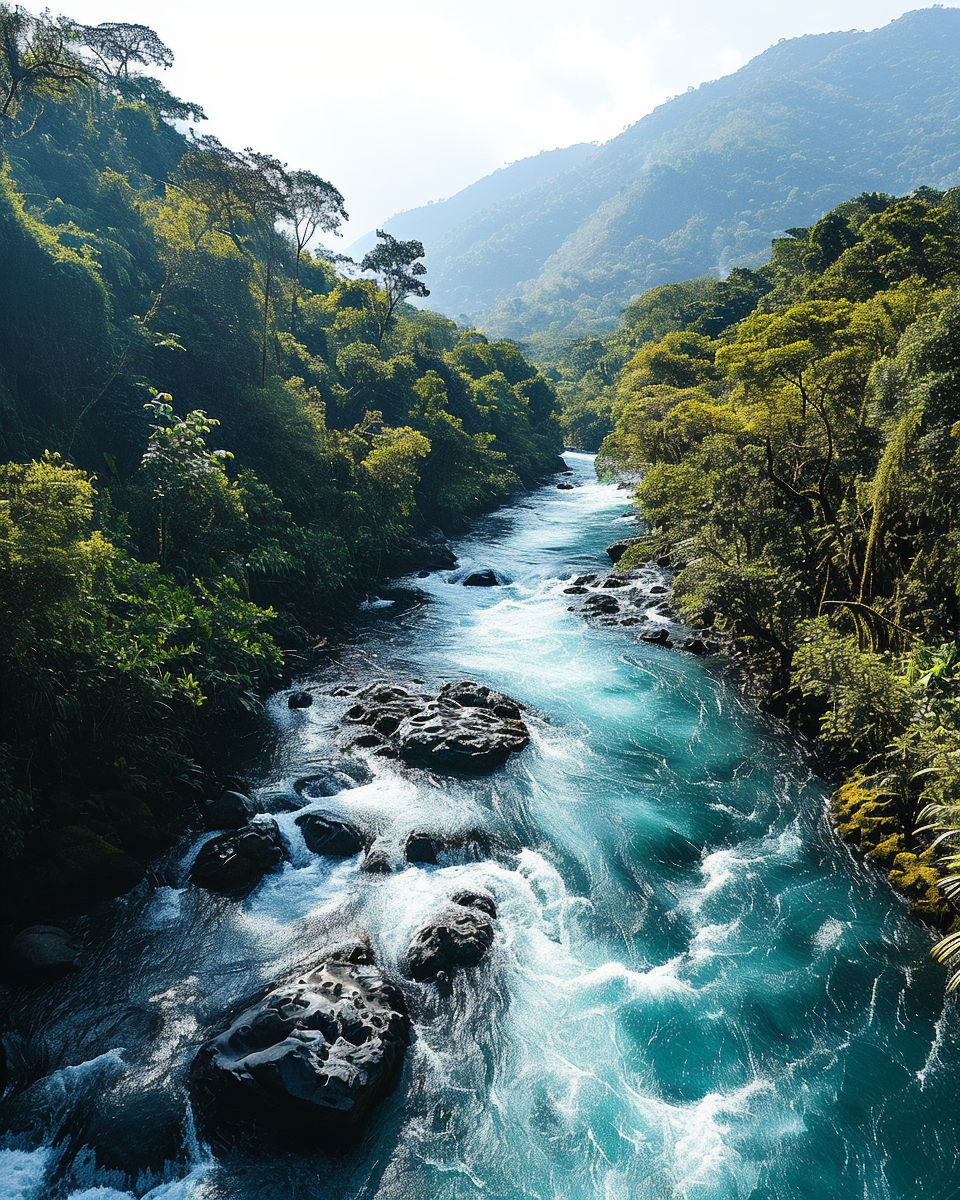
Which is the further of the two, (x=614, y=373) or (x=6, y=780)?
(x=614, y=373)

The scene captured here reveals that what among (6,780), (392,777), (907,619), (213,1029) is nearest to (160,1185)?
(213,1029)

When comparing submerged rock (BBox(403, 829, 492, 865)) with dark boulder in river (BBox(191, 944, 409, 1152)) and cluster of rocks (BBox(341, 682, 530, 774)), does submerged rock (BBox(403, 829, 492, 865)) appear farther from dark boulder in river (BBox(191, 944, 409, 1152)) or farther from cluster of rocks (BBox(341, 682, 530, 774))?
dark boulder in river (BBox(191, 944, 409, 1152))

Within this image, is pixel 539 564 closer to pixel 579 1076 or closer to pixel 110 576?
pixel 110 576

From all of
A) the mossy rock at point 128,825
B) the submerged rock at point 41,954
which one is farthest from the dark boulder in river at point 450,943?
the mossy rock at point 128,825

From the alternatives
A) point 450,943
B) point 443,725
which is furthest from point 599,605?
point 450,943

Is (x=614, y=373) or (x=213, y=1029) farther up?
(x=614, y=373)

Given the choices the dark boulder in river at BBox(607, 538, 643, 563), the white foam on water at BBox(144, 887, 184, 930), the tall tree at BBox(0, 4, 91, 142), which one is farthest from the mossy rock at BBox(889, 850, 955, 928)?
the tall tree at BBox(0, 4, 91, 142)

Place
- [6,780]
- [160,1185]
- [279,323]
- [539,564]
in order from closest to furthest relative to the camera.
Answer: [160,1185], [6,780], [539,564], [279,323]

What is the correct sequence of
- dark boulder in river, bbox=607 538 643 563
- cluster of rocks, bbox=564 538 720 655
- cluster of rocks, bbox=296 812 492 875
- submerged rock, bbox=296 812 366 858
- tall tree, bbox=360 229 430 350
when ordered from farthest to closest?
tall tree, bbox=360 229 430 350 < dark boulder in river, bbox=607 538 643 563 < cluster of rocks, bbox=564 538 720 655 < submerged rock, bbox=296 812 366 858 < cluster of rocks, bbox=296 812 492 875
